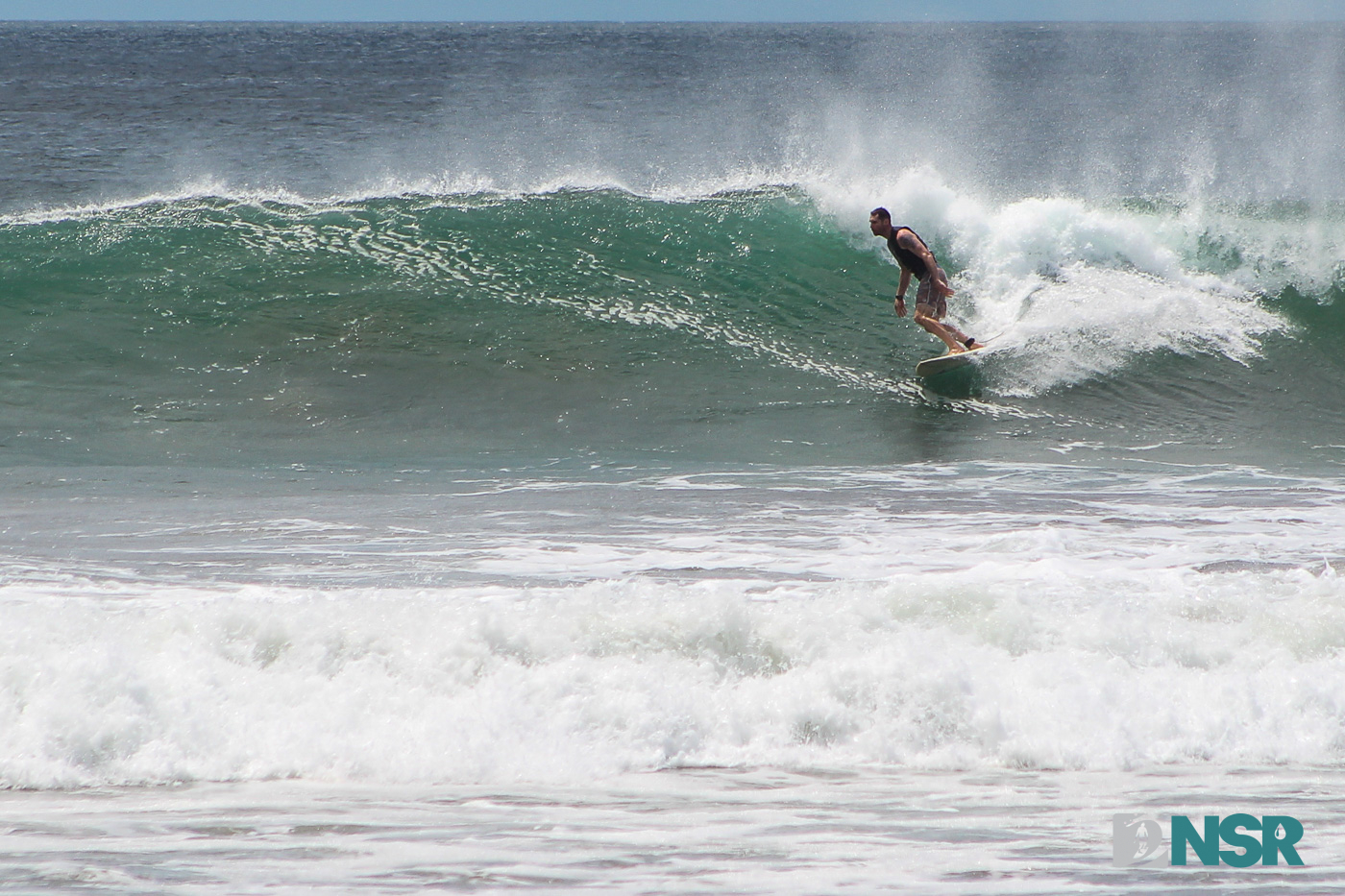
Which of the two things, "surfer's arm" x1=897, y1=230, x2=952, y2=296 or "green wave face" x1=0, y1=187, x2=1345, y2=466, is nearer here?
"green wave face" x1=0, y1=187, x2=1345, y2=466

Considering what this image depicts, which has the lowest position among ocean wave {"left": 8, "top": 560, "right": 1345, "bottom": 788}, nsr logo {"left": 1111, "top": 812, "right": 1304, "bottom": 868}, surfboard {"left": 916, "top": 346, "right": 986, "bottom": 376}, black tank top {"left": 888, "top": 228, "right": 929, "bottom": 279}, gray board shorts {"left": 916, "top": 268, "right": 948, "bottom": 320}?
nsr logo {"left": 1111, "top": 812, "right": 1304, "bottom": 868}


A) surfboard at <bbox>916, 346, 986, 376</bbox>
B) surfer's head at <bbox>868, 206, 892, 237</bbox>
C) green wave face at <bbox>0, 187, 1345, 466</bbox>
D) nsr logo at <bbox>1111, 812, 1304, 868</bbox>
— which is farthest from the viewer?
surfboard at <bbox>916, 346, 986, 376</bbox>

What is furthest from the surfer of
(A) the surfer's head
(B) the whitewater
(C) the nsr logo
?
(C) the nsr logo

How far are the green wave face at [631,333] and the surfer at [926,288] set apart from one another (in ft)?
1.34

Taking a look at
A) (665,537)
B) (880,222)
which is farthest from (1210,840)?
(880,222)

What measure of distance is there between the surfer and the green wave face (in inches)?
16.1

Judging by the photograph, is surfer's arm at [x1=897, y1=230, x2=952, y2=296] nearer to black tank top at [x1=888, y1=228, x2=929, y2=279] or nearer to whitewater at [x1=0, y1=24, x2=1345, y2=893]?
black tank top at [x1=888, y1=228, x2=929, y2=279]

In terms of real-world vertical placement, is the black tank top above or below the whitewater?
above

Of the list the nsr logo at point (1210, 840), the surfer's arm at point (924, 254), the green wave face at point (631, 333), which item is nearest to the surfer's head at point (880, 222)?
the surfer's arm at point (924, 254)

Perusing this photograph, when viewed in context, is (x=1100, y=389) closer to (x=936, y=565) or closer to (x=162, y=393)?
(x=936, y=565)

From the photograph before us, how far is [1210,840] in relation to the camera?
2.98 metres

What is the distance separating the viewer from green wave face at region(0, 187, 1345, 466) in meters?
8.01

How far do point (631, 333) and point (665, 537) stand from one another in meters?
4.83

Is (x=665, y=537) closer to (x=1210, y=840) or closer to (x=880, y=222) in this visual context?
(x=1210, y=840)
